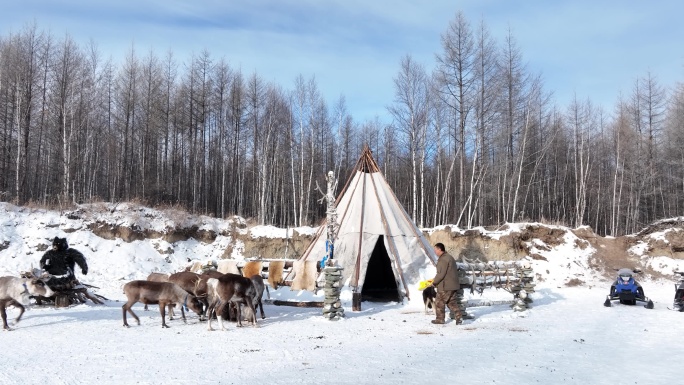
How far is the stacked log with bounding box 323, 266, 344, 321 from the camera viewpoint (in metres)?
10.7

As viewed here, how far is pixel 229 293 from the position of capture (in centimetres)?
947

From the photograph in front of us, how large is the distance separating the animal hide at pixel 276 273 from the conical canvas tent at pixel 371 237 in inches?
36.6

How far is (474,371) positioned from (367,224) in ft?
30.3

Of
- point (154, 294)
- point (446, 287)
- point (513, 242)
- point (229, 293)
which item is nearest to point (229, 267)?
point (154, 294)

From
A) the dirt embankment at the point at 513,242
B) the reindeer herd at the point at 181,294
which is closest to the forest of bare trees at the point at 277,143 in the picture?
the dirt embankment at the point at 513,242

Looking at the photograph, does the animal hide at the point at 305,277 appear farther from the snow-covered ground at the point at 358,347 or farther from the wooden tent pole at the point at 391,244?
the wooden tent pole at the point at 391,244

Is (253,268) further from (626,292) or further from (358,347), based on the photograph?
(626,292)

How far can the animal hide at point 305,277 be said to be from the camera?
1463cm

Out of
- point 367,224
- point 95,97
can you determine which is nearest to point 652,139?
point 367,224

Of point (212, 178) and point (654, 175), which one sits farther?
point (212, 178)

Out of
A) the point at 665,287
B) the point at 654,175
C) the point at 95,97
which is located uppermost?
the point at 95,97

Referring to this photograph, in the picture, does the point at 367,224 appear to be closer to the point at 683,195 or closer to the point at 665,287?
the point at 665,287

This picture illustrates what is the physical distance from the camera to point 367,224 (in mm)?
15359

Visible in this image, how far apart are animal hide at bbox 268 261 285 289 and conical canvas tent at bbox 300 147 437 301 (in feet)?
3.05
